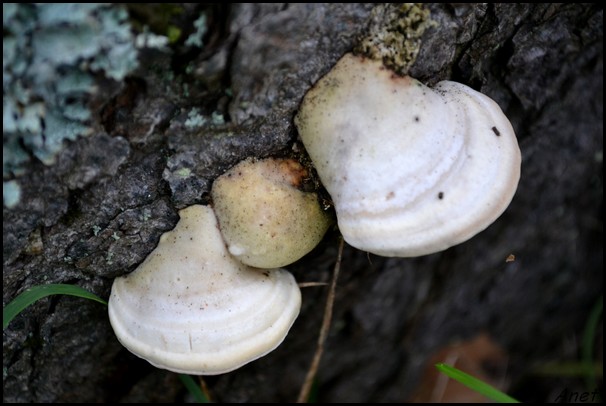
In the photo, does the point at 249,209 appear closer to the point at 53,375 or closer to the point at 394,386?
the point at 53,375

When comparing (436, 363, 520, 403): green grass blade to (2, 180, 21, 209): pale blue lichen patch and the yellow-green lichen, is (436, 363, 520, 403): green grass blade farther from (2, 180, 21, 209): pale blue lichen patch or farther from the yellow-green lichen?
(2, 180, 21, 209): pale blue lichen patch

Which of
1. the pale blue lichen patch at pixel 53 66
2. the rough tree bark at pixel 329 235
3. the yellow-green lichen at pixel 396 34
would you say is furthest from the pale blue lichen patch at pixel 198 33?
the yellow-green lichen at pixel 396 34

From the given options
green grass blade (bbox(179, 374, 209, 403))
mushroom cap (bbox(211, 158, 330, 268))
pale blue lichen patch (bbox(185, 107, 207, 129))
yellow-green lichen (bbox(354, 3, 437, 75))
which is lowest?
green grass blade (bbox(179, 374, 209, 403))

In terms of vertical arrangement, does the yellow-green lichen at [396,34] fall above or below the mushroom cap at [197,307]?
above

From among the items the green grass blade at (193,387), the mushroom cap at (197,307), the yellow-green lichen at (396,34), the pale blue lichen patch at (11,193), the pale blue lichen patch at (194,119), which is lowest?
the green grass blade at (193,387)

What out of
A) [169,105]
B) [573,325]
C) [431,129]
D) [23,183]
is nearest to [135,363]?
[23,183]

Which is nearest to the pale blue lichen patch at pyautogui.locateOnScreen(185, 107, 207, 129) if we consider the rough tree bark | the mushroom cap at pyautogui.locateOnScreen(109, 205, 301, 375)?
the rough tree bark

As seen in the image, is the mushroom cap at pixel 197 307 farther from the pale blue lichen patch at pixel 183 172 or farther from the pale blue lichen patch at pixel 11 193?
the pale blue lichen patch at pixel 11 193
